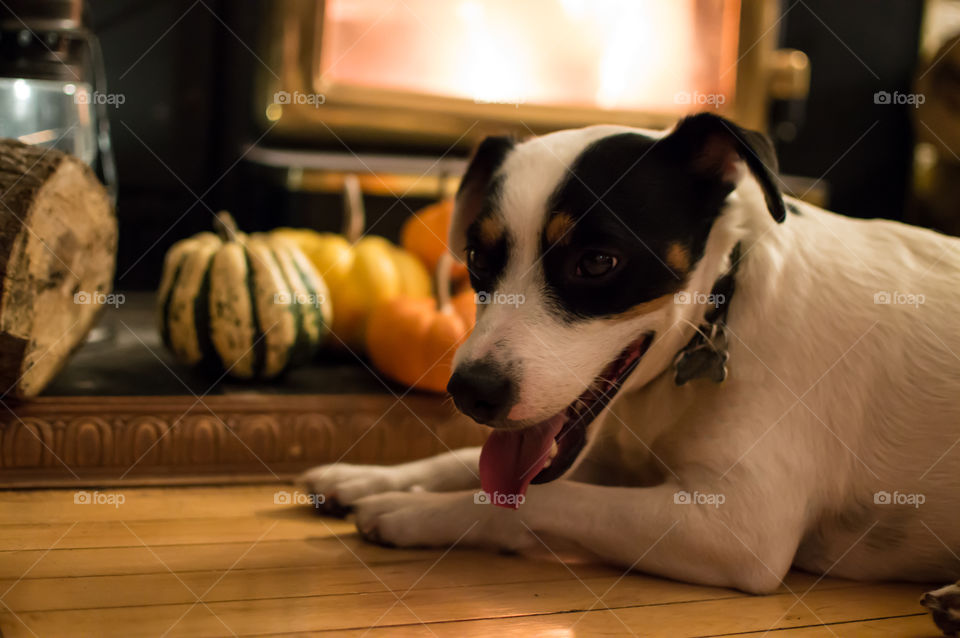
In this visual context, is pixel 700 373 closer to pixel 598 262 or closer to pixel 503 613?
pixel 598 262

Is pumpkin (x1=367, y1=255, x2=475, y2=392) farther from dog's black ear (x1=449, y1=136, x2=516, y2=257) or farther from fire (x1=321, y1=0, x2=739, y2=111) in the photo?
fire (x1=321, y1=0, x2=739, y2=111)

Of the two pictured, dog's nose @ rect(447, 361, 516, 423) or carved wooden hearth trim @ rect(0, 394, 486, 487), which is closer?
dog's nose @ rect(447, 361, 516, 423)

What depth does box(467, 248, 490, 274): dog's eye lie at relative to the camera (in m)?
1.28

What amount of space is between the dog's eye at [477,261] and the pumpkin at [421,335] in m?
0.65

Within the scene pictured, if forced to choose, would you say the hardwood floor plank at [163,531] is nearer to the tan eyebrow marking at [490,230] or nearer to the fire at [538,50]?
the tan eyebrow marking at [490,230]

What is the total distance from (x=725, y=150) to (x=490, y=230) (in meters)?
0.38

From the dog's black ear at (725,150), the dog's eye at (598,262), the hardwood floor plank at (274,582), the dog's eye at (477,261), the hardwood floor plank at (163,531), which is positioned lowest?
the hardwood floor plank at (163,531)

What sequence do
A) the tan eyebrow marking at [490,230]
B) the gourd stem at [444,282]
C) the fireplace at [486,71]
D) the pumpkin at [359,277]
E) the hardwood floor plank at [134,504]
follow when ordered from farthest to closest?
1. the fireplace at [486,71]
2. the pumpkin at [359,277]
3. the gourd stem at [444,282]
4. the hardwood floor plank at [134,504]
5. the tan eyebrow marking at [490,230]

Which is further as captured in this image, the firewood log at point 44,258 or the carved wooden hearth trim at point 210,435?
the carved wooden hearth trim at point 210,435

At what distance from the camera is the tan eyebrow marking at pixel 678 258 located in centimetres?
120

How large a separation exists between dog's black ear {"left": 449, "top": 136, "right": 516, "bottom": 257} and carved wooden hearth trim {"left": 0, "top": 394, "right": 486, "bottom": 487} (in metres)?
0.52

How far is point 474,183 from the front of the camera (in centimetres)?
152

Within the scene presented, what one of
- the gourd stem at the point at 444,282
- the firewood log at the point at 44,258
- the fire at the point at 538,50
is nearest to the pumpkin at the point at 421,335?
the gourd stem at the point at 444,282

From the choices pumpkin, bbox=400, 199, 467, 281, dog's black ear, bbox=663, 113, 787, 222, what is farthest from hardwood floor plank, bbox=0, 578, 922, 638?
pumpkin, bbox=400, 199, 467, 281
